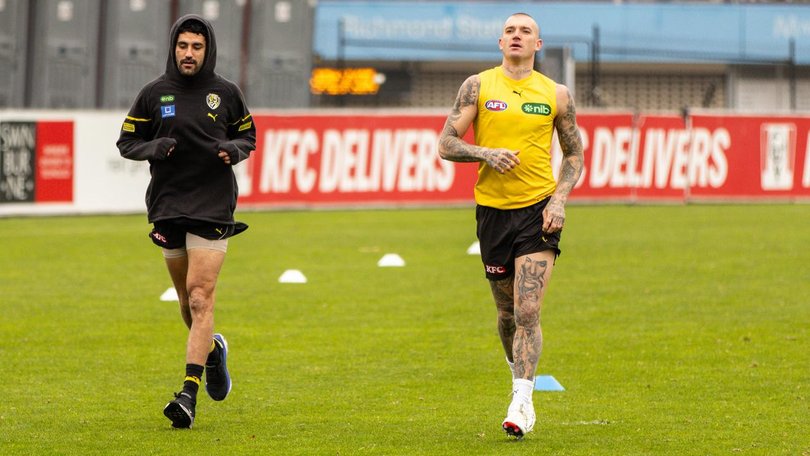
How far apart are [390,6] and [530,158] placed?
36157 millimetres

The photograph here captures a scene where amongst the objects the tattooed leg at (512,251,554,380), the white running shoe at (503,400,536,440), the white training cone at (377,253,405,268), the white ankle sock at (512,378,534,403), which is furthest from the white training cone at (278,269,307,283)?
the white running shoe at (503,400,536,440)

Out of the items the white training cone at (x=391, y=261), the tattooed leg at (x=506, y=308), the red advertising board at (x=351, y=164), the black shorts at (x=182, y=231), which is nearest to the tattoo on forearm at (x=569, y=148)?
the tattooed leg at (x=506, y=308)

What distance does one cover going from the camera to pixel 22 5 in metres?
32.3

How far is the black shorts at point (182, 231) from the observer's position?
8344mm

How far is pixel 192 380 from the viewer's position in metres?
8.10

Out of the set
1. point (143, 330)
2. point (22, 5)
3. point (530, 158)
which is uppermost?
point (22, 5)

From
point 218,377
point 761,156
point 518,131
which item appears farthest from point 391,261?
point 761,156

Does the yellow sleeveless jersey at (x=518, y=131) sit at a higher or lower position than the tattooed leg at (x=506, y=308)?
higher

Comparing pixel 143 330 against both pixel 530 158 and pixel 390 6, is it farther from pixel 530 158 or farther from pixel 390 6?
pixel 390 6

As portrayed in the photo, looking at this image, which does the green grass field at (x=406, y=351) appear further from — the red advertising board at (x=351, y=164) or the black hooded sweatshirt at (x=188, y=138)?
the red advertising board at (x=351, y=164)

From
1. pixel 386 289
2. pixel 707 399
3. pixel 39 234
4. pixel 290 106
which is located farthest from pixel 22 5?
pixel 707 399

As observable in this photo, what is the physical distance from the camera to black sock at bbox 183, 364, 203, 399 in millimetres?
8078

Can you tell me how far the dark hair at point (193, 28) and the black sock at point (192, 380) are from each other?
1.73 m

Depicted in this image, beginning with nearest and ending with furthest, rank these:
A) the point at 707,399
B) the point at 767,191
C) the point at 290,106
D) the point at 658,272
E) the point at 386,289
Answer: the point at 707,399 < the point at 386,289 < the point at 658,272 < the point at 767,191 < the point at 290,106
